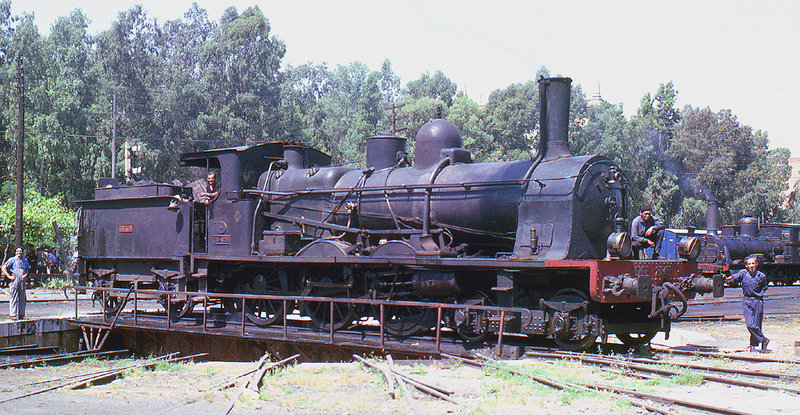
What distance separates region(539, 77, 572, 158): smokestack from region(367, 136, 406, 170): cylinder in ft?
10.2

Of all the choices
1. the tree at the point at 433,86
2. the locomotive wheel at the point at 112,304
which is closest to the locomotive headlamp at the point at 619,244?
the locomotive wheel at the point at 112,304

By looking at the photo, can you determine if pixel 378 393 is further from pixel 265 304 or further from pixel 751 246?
pixel 751 246

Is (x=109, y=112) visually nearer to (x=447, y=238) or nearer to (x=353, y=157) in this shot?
(x=353, y=157)

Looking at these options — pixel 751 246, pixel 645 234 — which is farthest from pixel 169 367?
pixel 751 246

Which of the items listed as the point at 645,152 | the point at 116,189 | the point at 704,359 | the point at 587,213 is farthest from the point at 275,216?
the point at 645,152

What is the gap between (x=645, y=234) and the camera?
1127 cm

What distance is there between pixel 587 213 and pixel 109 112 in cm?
3991

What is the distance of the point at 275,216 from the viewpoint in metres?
13.2

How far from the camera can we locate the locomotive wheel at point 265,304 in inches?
→ 516

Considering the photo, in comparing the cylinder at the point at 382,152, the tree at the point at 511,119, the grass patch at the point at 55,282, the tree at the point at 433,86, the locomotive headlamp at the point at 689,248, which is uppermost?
the tree at the point at 433,86

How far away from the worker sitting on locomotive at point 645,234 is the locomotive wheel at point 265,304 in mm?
6370

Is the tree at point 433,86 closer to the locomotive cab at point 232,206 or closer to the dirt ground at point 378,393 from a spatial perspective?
the locomotive cab at point 232,206

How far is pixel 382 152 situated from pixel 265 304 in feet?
11.9

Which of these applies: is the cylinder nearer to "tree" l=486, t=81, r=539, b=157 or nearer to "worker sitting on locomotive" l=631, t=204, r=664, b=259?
"worker sitting on locomotive" l=631, t=204, r=664, b=259
